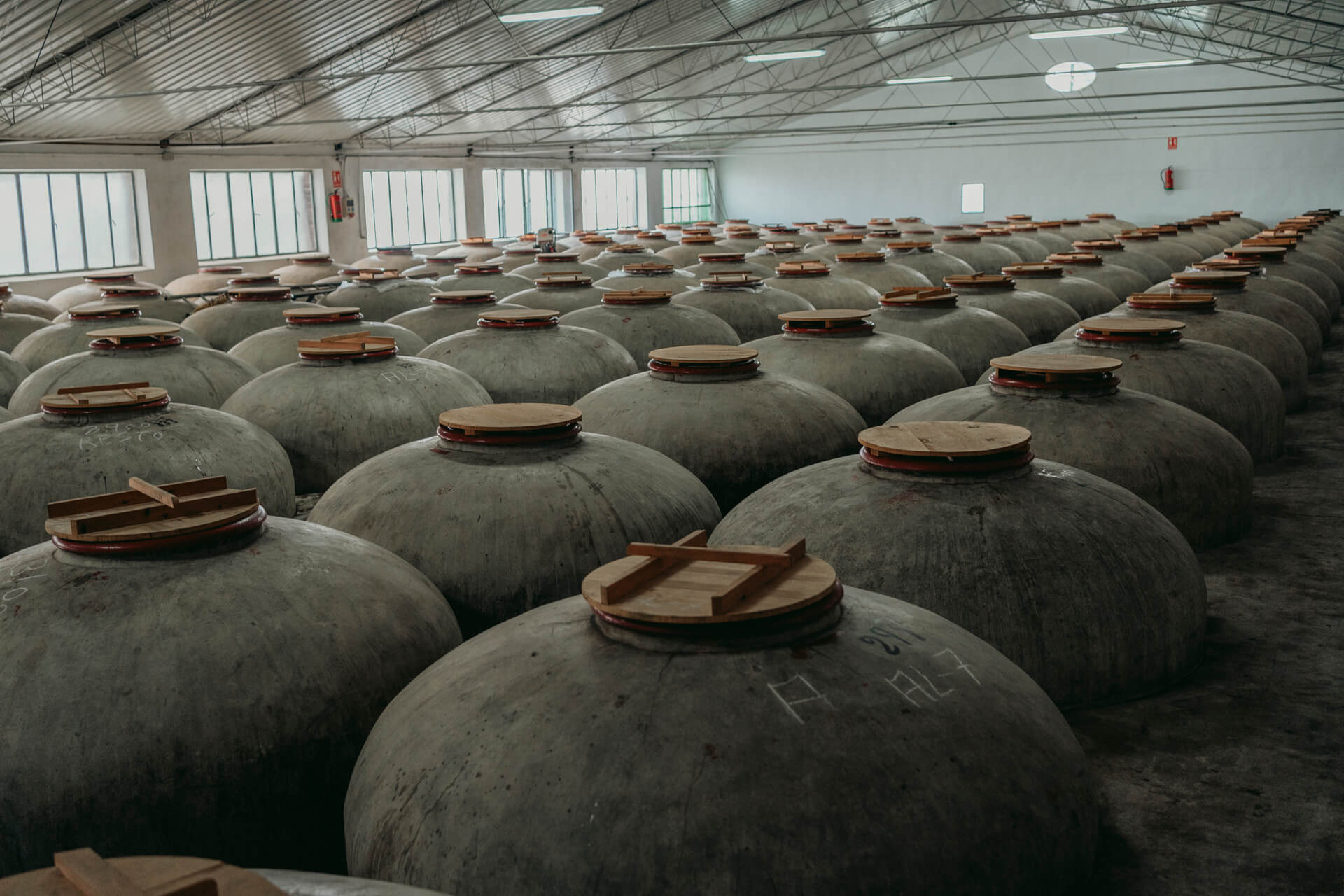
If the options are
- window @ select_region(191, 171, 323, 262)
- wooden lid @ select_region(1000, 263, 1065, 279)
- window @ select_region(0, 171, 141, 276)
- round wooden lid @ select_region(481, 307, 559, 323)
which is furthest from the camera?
window @ select_region(191, 171, 323, 262)

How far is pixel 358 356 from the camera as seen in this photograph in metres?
12.5

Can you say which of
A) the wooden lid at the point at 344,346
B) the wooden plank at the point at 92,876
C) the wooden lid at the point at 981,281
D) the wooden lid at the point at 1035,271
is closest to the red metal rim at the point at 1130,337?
the wooden lid at the point at 981,281

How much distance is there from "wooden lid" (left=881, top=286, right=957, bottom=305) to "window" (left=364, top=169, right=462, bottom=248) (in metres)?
33.0

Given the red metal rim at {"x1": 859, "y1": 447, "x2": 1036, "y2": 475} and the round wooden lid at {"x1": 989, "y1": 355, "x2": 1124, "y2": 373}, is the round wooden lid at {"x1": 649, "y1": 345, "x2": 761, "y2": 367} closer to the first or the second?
the round wooden lid at {"x1": 989, "y1": 355, "x2": 1124, "y2": 373}

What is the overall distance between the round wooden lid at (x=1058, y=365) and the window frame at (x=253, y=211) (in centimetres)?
3247

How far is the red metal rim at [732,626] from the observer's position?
446cm

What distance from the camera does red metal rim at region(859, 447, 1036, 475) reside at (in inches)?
280

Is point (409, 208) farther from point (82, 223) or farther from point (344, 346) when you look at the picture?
point (344, 346)

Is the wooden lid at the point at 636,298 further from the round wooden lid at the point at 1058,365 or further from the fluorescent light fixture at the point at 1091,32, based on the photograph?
the fluorescent light fixture at the point at 1091,32

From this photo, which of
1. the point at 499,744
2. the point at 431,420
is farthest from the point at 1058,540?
the point at 431,420

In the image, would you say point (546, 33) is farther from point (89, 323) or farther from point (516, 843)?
point (516, 843)

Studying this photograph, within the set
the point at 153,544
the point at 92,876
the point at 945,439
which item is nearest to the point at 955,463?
the point at 945,439

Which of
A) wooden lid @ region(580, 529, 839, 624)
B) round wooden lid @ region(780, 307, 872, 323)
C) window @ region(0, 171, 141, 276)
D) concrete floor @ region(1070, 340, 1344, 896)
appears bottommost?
concrete floor @ region(1070, 340, 1344, 896)

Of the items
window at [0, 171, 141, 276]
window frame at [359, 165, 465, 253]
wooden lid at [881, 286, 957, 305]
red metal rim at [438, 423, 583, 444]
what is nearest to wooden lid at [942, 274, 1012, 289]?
wooden lid at [881, 286, 957, 305]
